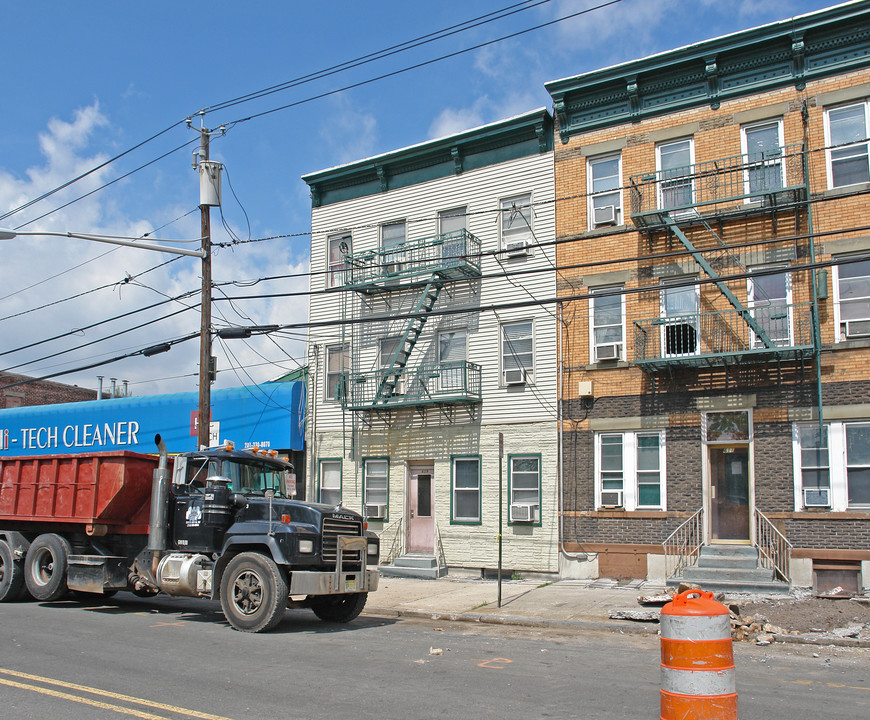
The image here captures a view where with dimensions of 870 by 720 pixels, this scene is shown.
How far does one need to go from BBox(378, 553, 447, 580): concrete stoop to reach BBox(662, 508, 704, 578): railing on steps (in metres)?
5.76

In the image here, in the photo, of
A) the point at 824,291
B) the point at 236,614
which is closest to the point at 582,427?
the point at 824,291

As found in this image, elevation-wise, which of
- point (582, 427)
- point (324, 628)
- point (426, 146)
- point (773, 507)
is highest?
point (426, 146)

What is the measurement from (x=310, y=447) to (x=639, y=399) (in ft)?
32.0

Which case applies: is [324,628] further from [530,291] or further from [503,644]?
[530,291]

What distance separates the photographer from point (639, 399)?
18.7m

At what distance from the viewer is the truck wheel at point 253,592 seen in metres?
11.7

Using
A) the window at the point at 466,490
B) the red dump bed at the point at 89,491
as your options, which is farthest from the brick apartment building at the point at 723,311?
the red dump bed at the point at 89,491

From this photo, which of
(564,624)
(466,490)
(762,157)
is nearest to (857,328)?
(762,157)

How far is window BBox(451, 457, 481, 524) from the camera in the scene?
68.2 ft

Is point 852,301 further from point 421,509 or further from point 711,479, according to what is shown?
point 421,509

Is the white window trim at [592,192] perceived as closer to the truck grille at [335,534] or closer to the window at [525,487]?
the window at [525,487]

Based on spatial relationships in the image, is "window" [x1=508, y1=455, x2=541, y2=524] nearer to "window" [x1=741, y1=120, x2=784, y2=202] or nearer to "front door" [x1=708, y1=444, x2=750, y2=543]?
"front door" [x1=708, y1=444, x2=750, y2=543]

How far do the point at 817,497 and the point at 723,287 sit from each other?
473 centimetres

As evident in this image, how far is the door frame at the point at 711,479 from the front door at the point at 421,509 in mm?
6976
